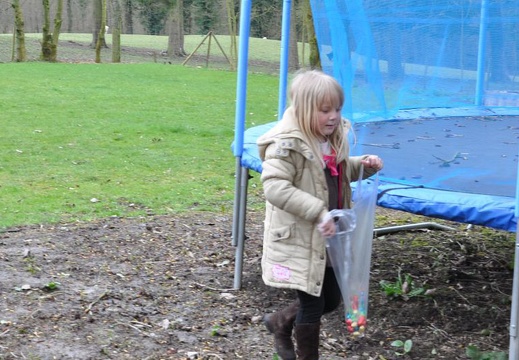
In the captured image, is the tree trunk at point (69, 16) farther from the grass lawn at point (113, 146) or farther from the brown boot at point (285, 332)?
the brown boot at point (285, 332)

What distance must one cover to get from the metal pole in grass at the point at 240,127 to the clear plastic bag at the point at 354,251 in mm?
988

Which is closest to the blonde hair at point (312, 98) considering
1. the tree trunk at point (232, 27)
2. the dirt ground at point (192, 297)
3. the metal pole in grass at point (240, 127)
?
the dirt ground at point (192, 297)

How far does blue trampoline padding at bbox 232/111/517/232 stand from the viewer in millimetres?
2682

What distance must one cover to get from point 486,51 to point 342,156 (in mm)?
3406

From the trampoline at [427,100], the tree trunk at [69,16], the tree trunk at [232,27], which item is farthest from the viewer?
the tree trunk at [69,16]

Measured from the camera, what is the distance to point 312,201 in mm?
2498

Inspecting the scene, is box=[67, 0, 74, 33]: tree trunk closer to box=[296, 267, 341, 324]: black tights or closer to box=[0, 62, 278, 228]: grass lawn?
box=[0, 62, 278, 228]: grass lawn

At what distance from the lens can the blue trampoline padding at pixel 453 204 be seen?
2.68 m

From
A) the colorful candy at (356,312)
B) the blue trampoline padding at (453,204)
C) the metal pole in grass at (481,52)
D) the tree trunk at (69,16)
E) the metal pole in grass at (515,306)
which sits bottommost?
the tree trunk at (69,16)

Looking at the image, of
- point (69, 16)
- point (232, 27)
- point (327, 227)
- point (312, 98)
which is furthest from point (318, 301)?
point (69, 16)

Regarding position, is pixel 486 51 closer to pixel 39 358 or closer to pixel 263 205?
pixel 263 205

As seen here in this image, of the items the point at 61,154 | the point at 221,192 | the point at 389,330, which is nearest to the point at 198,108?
the point at 61,154

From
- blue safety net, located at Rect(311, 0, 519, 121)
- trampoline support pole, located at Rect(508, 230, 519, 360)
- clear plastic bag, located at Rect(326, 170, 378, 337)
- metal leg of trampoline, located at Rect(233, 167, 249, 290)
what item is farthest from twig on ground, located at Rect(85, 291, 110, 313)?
trampoline support pole, located at Rect(508, 230, 519, 360)

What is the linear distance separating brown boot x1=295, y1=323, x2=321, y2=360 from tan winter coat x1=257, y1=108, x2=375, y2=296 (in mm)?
183
